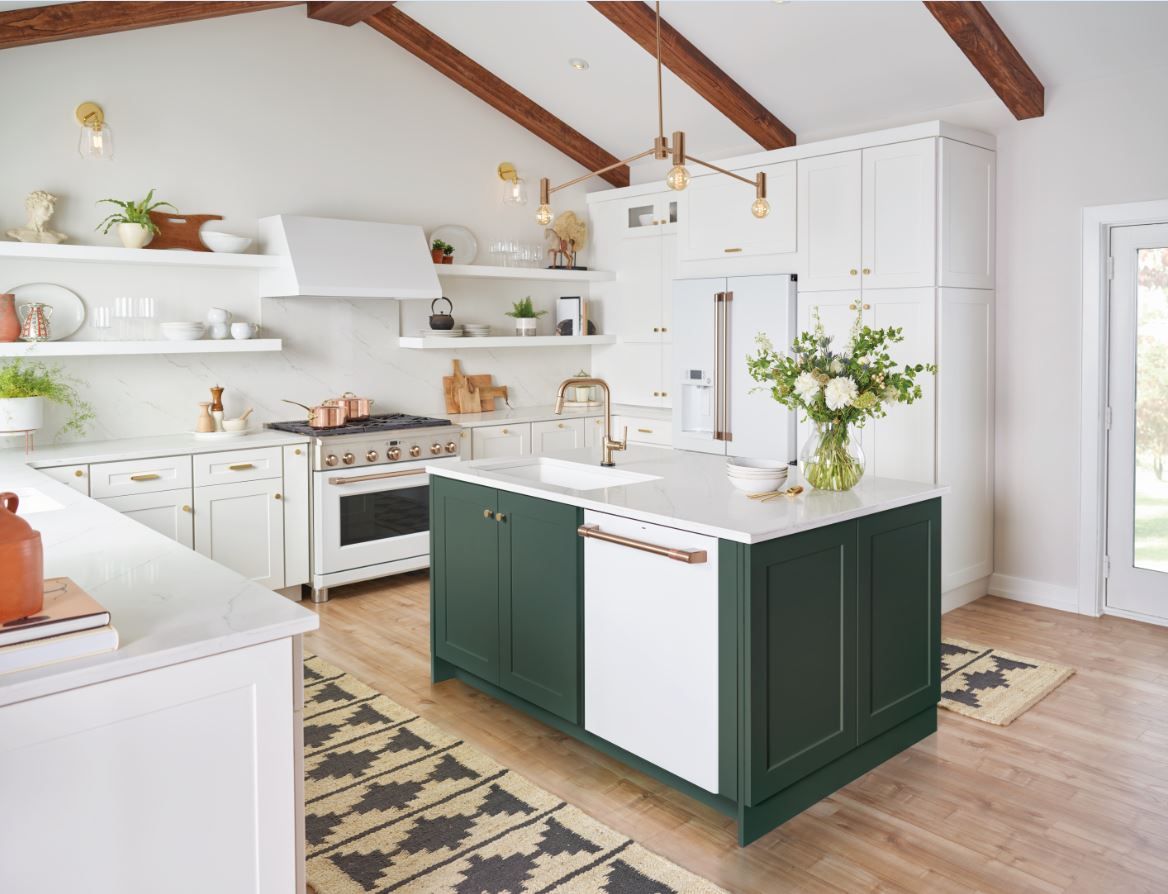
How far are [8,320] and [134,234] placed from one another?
2.41 feet

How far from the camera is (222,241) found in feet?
16.8

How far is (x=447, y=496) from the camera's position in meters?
3.86

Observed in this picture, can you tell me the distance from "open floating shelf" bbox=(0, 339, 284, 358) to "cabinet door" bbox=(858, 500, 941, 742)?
3.59 meters

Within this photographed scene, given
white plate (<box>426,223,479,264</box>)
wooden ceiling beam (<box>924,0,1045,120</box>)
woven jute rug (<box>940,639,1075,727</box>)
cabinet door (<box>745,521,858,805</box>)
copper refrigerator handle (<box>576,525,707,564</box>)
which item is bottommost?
woven jute rug (<box>940,639,1075,727</box>)

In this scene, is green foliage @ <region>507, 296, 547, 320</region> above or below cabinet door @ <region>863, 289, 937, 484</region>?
above

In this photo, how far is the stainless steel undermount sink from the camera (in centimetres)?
375

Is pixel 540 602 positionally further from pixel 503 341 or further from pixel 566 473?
pixel 503 341

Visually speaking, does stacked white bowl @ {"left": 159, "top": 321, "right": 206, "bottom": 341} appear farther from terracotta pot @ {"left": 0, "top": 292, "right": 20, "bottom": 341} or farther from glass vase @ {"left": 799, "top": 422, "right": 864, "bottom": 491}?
glass vase @ {"left": 799, "top": 422, "right": 864, "bottom": 491}

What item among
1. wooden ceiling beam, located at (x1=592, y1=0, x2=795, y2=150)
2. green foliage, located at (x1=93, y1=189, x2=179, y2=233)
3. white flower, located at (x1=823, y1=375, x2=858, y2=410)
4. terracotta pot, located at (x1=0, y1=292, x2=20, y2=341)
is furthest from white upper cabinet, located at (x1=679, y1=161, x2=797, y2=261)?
terracotta pot, located at (x1=0, y1=292, x2=20, y2=341)

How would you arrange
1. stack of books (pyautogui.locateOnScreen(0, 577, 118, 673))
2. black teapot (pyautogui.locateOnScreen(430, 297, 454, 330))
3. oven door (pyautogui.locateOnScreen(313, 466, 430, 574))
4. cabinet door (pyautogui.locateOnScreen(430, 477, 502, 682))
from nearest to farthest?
1. stack of books (pyautogui.locateOnScreen(0, 577, 118, 673))
2. cabinet door (pyautogui.locateOnScreen(430, 477, 502, 682))
3. oven door (pyautogui.locateOnScreen(313, 466, 430, 574))
4. black teapot (pyautogui.locateOnScreen(430, 297, 454, 330))

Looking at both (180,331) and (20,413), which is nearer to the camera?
(20,413)

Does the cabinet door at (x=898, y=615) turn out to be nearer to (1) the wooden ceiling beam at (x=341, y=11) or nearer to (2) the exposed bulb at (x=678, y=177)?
(2) the exposed bulb at (x=678, y=177)

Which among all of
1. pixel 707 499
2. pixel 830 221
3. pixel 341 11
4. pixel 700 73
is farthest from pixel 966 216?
pixel 341 11

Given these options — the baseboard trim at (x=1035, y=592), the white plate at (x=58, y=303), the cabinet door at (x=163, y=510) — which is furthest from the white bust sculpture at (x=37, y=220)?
the baseboard trim at (x=1035, y=592)
